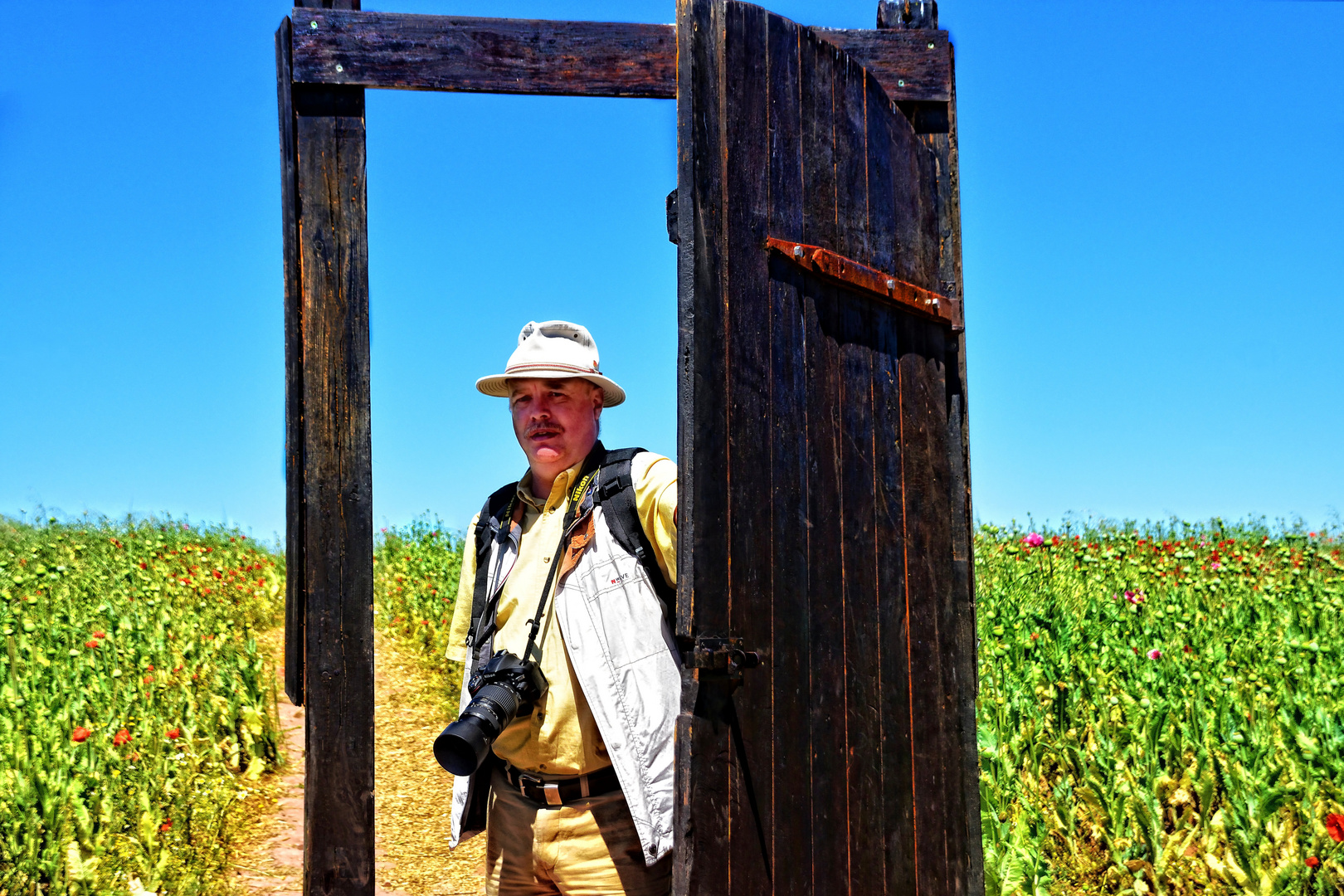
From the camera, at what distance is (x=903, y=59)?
346cm

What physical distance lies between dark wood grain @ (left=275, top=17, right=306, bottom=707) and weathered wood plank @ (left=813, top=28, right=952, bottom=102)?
166 centimetres

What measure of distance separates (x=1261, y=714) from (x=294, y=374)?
4.98 metres

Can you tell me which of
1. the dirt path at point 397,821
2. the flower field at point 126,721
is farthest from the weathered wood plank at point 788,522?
the dirt path at point 397,821

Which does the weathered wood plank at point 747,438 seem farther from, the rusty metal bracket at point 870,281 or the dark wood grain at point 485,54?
the dark wood grain at point 485,54

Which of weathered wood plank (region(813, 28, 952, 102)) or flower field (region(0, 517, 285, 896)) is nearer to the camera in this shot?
weathered wood plank (region(813, 28, 952, 102))

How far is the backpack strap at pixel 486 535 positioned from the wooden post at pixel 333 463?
0.33 m

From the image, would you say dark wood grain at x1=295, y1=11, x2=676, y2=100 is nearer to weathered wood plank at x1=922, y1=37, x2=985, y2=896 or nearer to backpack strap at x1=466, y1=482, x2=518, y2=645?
weathered wood plank at x1=922, y1=37, x2=985, y2=896

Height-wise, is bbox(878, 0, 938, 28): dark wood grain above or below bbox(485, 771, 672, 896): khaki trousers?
above

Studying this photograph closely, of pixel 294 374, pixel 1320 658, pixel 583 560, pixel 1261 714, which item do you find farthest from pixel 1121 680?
pixel 294 374

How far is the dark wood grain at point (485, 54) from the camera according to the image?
3.30 metres

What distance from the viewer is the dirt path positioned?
551 centimetres

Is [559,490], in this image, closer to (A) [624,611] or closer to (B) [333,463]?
(A) [624,611]

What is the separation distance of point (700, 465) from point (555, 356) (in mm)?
794

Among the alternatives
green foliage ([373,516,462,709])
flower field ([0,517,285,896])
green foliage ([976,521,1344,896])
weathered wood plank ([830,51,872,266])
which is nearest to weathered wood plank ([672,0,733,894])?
weathered wood plank ([830,51,872,266])
